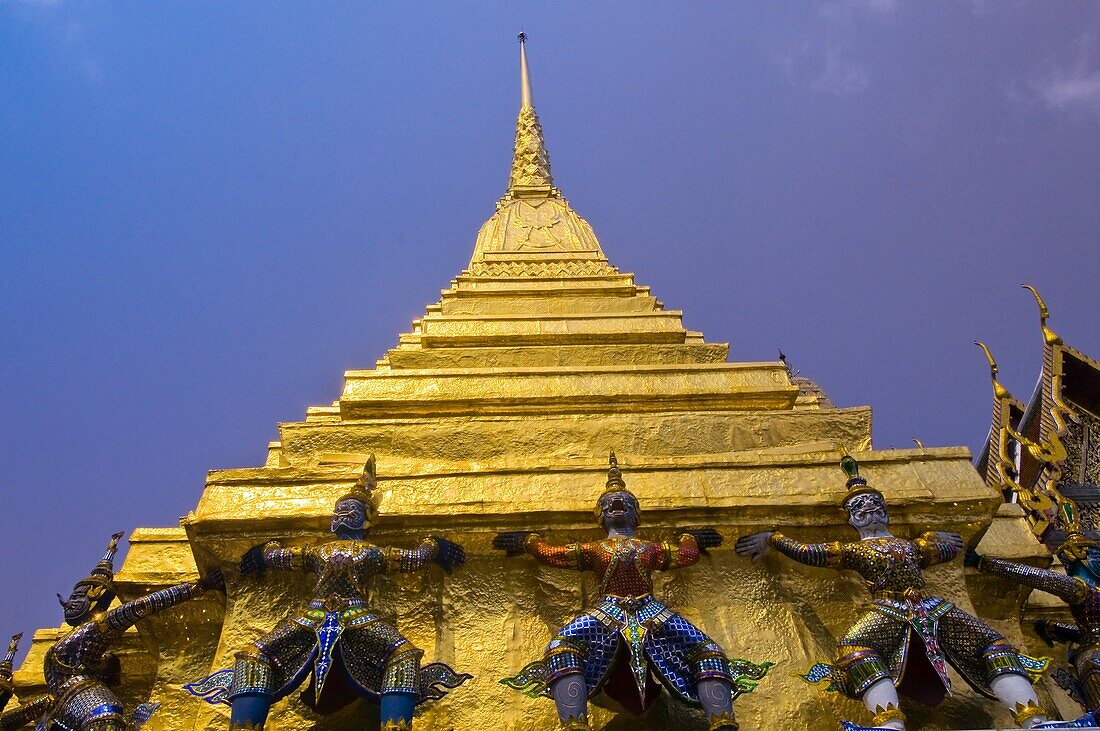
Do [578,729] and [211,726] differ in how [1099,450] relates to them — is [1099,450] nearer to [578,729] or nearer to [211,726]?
[578,729]

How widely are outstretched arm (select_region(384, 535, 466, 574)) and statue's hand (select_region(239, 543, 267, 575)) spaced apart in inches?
30.7

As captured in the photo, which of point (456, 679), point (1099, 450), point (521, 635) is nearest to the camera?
point (456, 679)

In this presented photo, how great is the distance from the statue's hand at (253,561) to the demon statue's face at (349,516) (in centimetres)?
46

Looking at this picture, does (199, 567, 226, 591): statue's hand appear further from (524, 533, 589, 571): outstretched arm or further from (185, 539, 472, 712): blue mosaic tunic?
(524, 533, 589, 571): outstretched arm

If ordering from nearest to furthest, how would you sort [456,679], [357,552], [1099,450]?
[456,679], [357,552], [1099,450]

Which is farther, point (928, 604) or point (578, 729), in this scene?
point (928, 604)

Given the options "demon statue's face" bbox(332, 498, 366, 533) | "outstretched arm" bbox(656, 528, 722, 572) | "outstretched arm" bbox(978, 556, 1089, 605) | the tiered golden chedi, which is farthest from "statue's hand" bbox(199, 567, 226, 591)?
"outstretched arm" bbox(978, 556, 1089, 605)

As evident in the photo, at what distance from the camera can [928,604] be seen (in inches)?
215

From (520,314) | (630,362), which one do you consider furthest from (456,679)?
(520,314)

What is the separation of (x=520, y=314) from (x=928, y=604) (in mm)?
7876

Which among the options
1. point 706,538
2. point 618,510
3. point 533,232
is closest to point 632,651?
point 618,510

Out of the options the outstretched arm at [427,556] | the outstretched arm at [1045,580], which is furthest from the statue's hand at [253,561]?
the outstretched arm at [1045,580]

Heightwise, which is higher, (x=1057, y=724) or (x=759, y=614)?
(x=759, y=614)

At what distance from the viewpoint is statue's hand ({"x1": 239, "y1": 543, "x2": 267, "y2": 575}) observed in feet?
19.6
